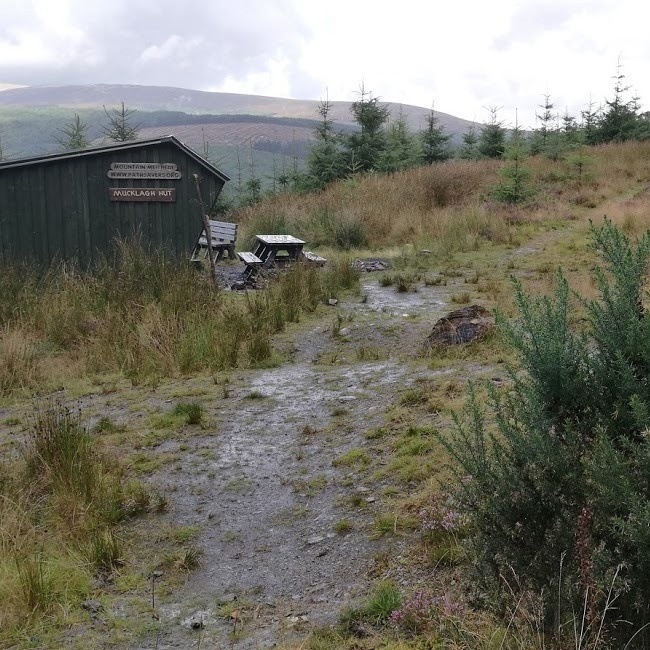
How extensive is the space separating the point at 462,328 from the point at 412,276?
4.45 m

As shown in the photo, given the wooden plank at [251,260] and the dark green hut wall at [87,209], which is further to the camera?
the wooden plank at [251,260]

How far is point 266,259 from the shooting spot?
11727 millimetres

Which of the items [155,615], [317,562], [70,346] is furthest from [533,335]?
[70,346]

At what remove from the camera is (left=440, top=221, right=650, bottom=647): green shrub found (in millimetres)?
2102

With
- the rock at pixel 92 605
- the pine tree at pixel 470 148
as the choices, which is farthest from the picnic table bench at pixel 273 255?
the pine tree at pixel 470 148

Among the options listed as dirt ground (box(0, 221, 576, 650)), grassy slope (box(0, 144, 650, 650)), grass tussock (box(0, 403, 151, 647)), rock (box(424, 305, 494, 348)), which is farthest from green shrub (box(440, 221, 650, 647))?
rock (box(424, 305, 494, 348))

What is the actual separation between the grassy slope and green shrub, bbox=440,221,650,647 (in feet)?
1.09

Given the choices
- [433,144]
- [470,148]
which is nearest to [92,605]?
[433,144]

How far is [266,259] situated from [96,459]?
7.65 m

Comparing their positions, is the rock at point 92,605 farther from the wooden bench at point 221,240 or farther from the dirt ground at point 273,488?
the wooden bench at point 221,240

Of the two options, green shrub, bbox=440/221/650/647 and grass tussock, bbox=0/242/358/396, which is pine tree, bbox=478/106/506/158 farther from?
green shrub, bbox=440/221/650/647

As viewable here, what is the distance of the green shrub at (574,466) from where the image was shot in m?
2.10

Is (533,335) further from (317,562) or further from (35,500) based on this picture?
(35,500)

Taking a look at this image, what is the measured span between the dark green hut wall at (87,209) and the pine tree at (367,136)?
40.0 ft
